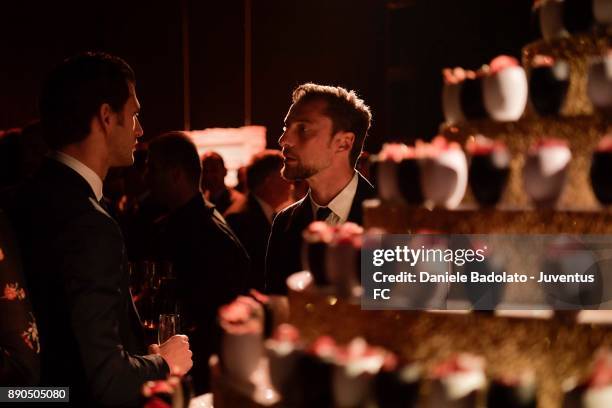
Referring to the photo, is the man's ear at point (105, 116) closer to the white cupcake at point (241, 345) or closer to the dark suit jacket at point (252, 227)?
the white cupcake at point (241, 345)

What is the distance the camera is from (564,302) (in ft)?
4.22

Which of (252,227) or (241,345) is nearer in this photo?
(241,345)

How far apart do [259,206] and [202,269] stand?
1.13 metres

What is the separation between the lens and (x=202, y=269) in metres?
2.90

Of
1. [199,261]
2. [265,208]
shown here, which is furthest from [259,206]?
[199,261]

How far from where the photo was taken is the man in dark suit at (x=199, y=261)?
2900 mm

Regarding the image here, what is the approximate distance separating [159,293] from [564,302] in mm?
1719

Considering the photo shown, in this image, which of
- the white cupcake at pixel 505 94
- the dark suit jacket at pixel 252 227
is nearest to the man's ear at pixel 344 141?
the white cupcake at pixel 505 94

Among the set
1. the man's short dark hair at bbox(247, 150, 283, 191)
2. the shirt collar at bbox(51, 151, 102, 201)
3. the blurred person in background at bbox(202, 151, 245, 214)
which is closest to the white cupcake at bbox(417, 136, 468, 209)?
the shirt collar at bbox(51, 151, 102, 201)

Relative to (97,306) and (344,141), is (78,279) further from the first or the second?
(344,141)

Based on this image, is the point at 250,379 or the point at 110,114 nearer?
the point at 250,379

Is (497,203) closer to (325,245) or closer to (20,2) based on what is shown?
(325,245)

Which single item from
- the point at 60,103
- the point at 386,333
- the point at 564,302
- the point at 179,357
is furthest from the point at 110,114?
the point at 564,302

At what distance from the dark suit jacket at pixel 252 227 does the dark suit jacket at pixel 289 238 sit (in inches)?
42.2
